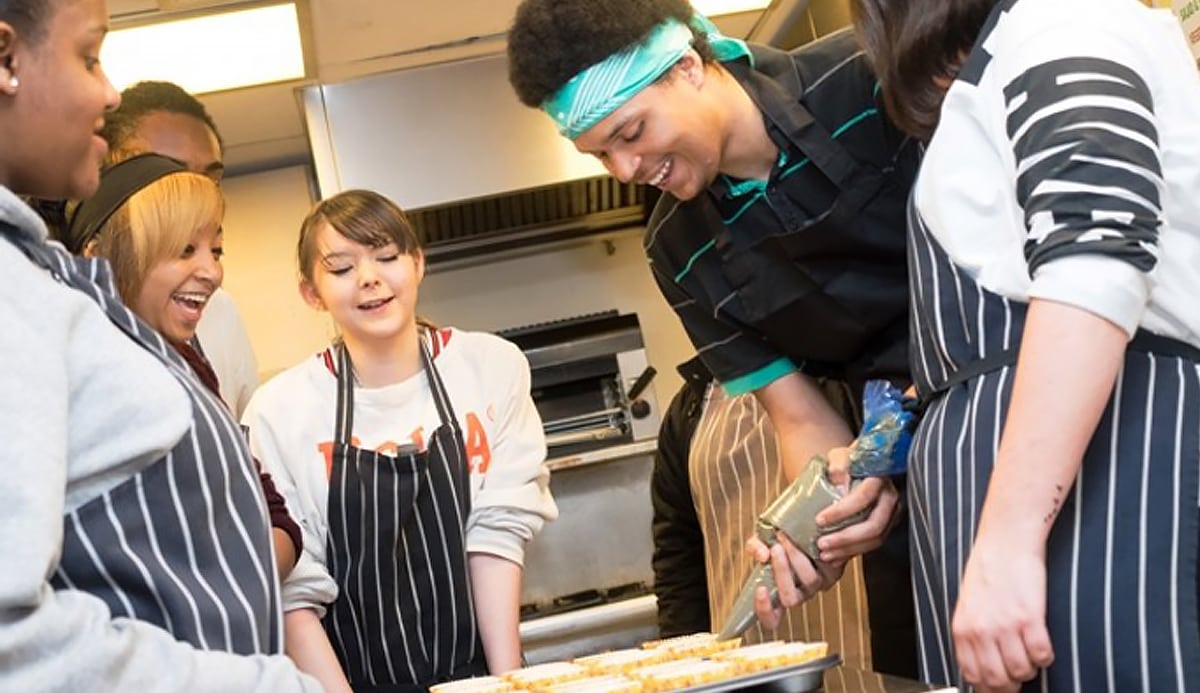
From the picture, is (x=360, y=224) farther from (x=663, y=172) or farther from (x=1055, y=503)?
(x=1055, y=503)

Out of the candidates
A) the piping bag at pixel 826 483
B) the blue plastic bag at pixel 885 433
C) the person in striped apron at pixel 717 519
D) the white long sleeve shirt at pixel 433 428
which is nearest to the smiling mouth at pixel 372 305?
the white long sleeve shirt at pixel 433 428

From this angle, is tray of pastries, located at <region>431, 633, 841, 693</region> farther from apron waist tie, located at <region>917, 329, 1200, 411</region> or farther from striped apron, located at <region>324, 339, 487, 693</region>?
striped apron, located at <region>324, 339, 487, 693</region>

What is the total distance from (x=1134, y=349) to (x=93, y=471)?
821mm

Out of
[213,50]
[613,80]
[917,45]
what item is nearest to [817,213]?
[613,80]

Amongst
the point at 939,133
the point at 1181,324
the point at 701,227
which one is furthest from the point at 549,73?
the point at 1181,324

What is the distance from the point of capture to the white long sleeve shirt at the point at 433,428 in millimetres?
2031

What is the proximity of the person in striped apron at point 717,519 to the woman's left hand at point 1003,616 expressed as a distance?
3.71 ft

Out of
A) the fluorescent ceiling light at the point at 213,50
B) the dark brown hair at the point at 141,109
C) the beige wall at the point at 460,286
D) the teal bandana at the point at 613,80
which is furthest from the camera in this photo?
the beige wall at the point at 460,286

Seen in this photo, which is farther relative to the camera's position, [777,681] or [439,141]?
[439,141]

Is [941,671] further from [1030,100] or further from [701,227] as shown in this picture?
[701,227]

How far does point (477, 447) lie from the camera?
2.09 m

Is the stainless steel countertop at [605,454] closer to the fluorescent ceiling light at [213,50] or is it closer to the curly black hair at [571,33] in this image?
the fluorescent ceiling light at [213,50]

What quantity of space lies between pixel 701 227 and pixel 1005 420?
80 centimetres

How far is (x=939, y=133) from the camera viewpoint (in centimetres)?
121
